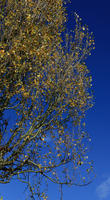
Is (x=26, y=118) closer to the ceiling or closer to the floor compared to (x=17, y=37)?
closer to the floor

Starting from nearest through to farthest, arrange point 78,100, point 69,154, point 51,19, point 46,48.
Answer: point 69,154, point 78,100, point 46,48, point 51,19

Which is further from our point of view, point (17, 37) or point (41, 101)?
point (17, 37)

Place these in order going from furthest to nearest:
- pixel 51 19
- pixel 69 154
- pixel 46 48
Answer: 1. pixel 51 19
2. pixel 46 48
3. pixel 69 154

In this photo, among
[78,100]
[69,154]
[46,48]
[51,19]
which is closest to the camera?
[69,154]

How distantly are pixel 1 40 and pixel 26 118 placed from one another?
561 centimetres

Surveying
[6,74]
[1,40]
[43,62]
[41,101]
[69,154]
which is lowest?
[69,154]

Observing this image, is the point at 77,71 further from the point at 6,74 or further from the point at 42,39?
the point at 6,74

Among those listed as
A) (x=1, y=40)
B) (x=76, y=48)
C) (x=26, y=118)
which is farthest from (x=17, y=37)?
(x=26, y=118)

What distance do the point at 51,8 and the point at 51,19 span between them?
100 cm

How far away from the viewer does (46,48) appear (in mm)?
17766

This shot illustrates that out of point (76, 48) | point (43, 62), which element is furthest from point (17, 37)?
point (76, 48)

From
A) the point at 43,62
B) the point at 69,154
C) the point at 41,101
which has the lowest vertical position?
the point at 69,154

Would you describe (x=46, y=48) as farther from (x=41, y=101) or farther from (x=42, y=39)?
(x=41, y=101)

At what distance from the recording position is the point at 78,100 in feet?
54.4
